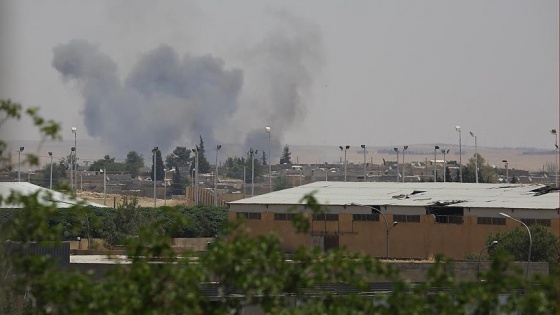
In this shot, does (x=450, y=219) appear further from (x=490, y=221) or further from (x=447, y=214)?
(x=490, y=221)

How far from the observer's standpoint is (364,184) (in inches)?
3578

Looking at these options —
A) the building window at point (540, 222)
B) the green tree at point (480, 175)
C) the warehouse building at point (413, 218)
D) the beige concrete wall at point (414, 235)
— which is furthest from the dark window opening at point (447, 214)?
the green tree at point (480, 175)

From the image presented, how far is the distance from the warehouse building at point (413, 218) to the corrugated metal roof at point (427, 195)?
5 centimetres

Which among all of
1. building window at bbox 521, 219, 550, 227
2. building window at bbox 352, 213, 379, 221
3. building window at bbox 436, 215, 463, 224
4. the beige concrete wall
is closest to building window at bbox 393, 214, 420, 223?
the beige concrete wall

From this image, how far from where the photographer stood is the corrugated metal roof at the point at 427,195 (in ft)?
239

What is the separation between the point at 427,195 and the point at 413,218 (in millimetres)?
7564

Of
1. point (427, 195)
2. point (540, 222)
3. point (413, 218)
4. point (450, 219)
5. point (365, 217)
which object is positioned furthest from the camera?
point (427, 195)

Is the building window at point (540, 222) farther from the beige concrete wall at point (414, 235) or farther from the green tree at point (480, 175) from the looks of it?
the green tree at point (480, 175)

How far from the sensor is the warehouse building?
69750mm

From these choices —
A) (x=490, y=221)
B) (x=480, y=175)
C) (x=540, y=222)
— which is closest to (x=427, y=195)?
(x=490, y=221)

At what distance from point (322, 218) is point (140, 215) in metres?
24.0

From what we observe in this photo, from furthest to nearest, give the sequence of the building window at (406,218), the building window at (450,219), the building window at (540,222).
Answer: the building window at (406,218), the building window at (450,219), the building window at (540,222)

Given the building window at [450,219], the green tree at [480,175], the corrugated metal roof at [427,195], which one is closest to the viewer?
the building window at [450,219]

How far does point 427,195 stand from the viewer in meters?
79.8
